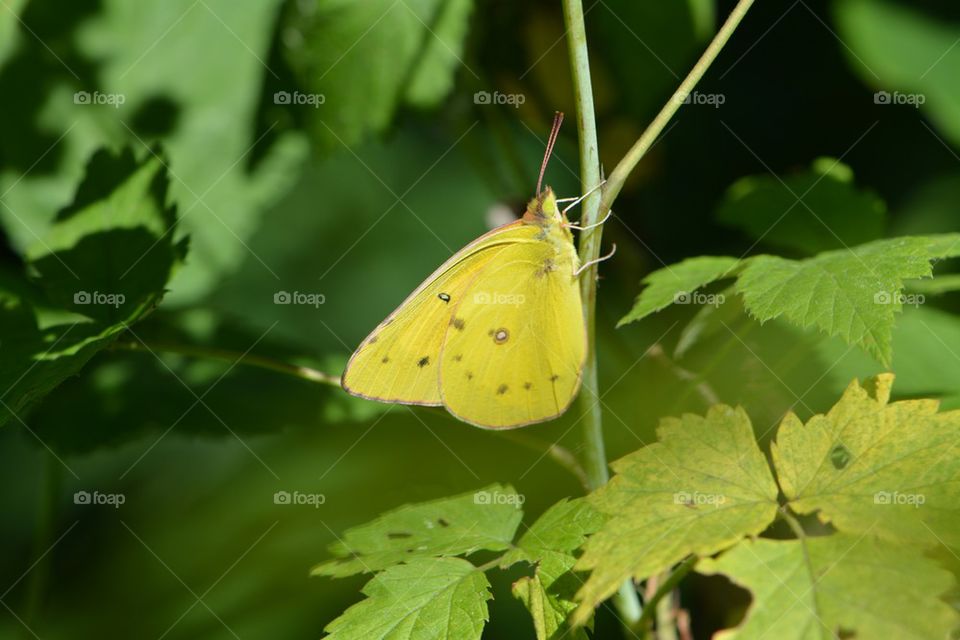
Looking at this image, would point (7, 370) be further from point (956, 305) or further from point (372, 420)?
point (956, 305)

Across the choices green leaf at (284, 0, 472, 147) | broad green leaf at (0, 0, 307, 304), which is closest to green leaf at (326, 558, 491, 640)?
green leaf at (284, 0, 472, 147)

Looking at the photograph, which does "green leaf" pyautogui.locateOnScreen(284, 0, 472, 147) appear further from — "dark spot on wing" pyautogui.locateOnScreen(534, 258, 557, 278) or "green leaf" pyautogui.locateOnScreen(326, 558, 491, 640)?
"green leaf" pyautogui.locateOnScreen(326, 558, 491, 640)

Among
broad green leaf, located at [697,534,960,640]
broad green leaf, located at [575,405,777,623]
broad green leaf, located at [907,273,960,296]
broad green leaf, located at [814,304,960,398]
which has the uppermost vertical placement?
broad green leaf, located at [907,273,960,296]

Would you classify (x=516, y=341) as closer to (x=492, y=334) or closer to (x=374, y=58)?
(x=492, y=334)

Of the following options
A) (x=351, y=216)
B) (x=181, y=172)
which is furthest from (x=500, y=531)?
(x=351, y=216)

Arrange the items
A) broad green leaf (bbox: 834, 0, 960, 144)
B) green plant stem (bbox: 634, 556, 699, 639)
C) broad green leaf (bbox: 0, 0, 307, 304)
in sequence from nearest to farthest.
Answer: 1. green plant stem (bbox: 634, 556, 699, 639)
2. broad green leaf (bbox: 834, 0, 960, 144)
3. broad green leaf (bbox: 0, 0, 307, 304)

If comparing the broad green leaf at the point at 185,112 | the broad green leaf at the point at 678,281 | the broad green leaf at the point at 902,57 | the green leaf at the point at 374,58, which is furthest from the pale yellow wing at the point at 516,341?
the broad green leaf at the point at 902,57

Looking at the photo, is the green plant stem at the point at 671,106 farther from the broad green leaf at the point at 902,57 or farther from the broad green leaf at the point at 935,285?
the broad green leaf at the point at 902,57
